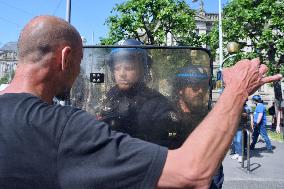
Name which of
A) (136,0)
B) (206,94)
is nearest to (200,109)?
(206,94)

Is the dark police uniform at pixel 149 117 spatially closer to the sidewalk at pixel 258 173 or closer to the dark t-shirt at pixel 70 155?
the dark t-shirt at pixel 70 155

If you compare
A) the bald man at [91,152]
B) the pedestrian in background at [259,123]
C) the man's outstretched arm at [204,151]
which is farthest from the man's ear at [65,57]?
the pedestrian in background at [259,123]

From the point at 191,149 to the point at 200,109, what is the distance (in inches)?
59.3

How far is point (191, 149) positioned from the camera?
60.6 inches

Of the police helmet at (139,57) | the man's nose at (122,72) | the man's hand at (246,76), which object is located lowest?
the man's hand at (246,76)

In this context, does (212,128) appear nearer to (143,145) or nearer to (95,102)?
(143,145)

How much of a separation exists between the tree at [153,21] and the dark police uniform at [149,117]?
18490 millimetres

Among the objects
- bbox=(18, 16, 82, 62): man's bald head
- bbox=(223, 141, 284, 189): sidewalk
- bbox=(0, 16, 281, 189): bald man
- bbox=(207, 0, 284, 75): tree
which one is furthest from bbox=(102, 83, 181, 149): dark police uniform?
bbox=(207, 0, 284, 75): tree

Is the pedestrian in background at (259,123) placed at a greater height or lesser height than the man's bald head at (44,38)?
lesser

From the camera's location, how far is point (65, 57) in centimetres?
183

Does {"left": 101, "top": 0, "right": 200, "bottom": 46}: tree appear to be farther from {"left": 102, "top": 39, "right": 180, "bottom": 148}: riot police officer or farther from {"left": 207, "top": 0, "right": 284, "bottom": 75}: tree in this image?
{"left": 102, "top": 39, "right": 180, "bottom": 148}: riot police officer

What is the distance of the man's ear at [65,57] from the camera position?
1.83 metres

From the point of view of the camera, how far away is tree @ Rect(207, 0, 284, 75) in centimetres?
1970

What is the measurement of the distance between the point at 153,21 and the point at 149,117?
65.6 feet
